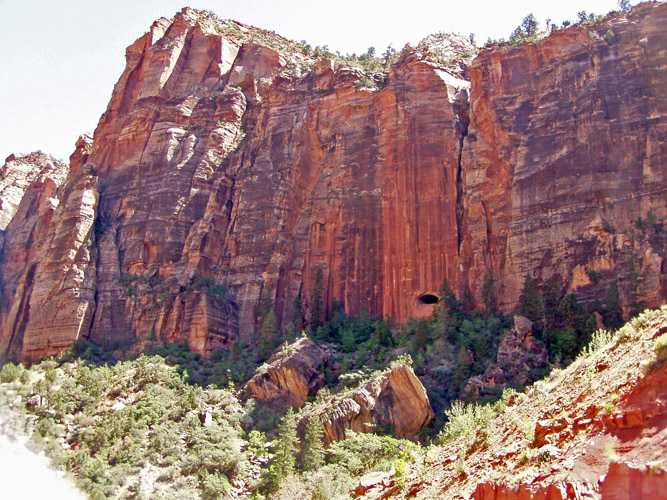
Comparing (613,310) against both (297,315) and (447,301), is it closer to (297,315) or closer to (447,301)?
(447,301)

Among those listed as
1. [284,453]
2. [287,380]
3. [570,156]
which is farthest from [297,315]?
[570,156]

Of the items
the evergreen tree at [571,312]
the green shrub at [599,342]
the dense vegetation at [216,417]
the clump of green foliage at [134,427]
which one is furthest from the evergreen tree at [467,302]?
the green shrub at [599,342]

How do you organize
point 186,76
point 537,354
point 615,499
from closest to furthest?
point 615,499, point 537,354, point 186,76

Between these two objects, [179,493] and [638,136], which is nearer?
[179,493]

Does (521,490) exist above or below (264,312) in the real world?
below

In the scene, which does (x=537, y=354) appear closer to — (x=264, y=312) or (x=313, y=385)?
(x=313, y=385)

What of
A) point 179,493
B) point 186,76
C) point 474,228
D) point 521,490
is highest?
point 186,76

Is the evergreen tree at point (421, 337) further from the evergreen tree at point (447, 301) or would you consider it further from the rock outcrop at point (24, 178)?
the rock outcrop at point (24, 178)

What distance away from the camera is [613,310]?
38.1m

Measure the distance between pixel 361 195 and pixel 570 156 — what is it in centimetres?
1624

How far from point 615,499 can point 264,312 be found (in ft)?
136

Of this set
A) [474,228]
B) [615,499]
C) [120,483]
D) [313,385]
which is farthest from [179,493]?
[474,228]

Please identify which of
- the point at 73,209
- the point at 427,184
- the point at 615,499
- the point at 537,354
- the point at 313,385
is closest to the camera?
the point at 615,499

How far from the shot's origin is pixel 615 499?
36.3 feet
